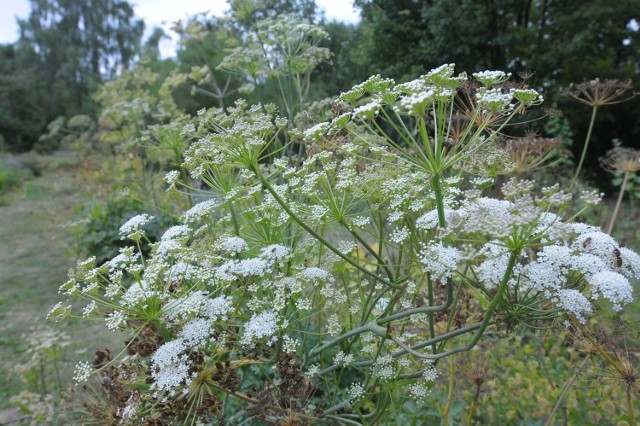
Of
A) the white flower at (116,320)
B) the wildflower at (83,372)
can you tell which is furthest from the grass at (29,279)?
the white flower at (116,320)

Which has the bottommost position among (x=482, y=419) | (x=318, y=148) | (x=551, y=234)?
(x=482, y=419)

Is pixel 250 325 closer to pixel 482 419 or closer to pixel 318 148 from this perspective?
pixel 318 148

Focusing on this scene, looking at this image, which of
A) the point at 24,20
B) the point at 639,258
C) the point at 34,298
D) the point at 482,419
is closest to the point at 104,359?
the point at 639,258

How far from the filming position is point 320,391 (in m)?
2.98

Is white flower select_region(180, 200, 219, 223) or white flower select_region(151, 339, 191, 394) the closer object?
white flower select_region(151, 339, 191, 394)

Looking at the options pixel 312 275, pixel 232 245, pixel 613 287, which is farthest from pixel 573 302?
pixel 232 245

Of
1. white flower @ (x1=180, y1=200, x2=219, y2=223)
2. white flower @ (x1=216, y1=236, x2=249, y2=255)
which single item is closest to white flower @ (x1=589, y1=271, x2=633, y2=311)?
white flower @ (x1=216, y1=236, x2=249, y2=255)

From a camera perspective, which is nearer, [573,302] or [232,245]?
[573,302]

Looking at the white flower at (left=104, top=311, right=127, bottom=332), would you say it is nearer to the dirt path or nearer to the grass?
the grass

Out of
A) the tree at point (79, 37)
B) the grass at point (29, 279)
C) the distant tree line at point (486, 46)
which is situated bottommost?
the grass at point (29, 279)

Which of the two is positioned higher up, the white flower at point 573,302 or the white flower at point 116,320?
the white flower at point 116,320

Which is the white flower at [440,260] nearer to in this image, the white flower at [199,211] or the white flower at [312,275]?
the white flower at [312,275]

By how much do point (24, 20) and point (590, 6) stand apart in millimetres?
42625

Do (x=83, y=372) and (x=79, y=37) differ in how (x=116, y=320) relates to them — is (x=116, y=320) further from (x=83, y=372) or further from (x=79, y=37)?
(x=79, y=37)
